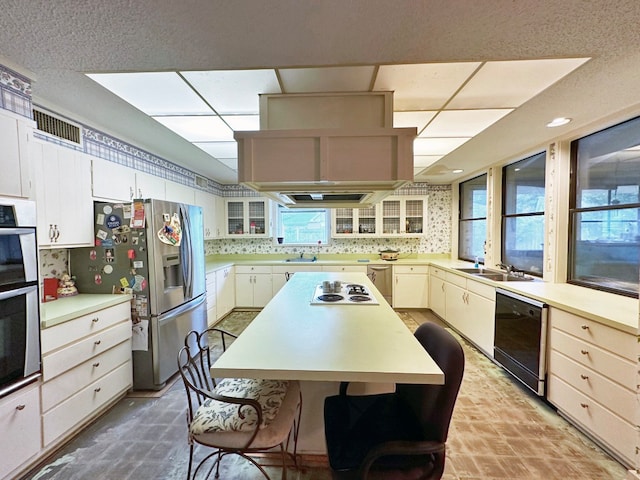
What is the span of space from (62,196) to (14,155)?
62 centimetres

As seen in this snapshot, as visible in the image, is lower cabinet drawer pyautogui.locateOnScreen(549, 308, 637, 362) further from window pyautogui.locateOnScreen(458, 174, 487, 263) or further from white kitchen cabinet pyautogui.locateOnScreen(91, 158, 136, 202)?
white kitchen cabinet pyautogui.locateOnScreen(91, 158, 136, 202)

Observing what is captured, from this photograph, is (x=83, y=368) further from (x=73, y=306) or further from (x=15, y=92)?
(x=15, y=92)

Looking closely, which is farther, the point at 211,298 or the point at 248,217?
the point at 248,217

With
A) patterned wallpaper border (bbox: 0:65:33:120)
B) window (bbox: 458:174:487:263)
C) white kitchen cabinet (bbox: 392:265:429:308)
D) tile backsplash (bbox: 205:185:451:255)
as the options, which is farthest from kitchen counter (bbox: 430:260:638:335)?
patterned wallpaper border (bbox: 0:65:33:120)

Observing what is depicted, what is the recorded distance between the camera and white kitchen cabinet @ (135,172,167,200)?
9.95 ft

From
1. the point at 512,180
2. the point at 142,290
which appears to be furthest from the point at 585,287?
the point at 142,290

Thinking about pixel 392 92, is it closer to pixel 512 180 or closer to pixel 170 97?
pixel 170 97

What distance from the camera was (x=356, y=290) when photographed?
255 cm

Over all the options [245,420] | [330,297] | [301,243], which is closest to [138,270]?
[330,297]

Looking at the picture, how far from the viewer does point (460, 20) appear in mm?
1251

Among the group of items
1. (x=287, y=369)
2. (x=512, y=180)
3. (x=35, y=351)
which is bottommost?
(x=35, y=351)

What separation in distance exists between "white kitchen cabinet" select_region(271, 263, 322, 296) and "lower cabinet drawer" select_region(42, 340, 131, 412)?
2.60 metres

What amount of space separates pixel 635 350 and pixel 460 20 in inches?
80.0

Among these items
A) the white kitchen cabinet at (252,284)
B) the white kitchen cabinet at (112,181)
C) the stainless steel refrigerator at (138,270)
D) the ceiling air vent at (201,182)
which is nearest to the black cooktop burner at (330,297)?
the stainless steel refrigerator at (138,270)
